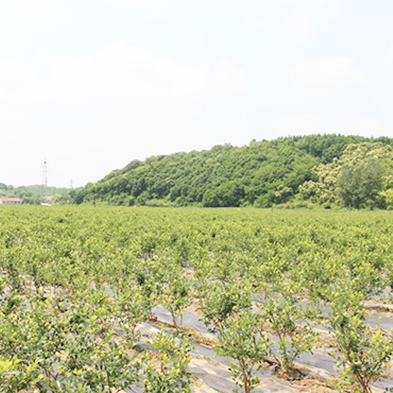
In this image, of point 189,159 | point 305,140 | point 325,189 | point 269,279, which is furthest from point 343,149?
point 269,279

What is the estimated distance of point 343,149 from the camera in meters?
99.2

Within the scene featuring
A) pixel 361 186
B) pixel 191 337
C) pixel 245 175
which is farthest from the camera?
pixel 245 175

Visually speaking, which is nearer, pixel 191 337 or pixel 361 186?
pixel 191 337

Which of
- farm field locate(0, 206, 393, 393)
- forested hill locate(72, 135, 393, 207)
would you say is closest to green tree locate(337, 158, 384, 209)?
forested hill locate(72, 135, 393, 207)

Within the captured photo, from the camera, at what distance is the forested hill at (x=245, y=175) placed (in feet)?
279

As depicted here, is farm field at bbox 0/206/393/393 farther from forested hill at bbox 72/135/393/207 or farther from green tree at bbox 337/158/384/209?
forested hill at bbox 72/135/393/207

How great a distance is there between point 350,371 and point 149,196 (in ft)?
377

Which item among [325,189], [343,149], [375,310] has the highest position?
[343,149]

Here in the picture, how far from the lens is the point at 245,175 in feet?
346

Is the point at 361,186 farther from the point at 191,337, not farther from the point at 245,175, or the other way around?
the point at 191,337

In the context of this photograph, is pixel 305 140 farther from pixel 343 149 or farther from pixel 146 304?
pixel 146 304

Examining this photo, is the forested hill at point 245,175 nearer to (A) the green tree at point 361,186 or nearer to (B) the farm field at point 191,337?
(A) the green tree at point 361,186

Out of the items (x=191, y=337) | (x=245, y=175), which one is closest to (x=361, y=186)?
(x=245, y=175)

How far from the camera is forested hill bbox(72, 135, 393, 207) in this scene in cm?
8512
